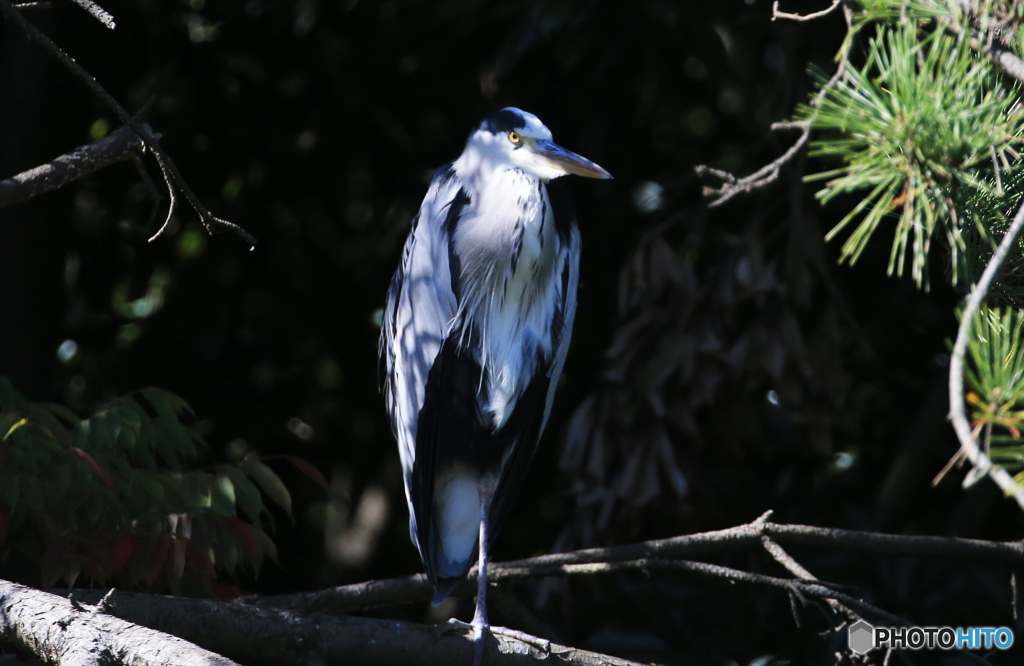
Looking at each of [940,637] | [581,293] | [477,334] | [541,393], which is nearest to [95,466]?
[477,334]

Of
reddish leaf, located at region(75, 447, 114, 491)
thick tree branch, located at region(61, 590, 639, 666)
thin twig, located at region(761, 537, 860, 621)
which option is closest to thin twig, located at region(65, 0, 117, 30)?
reddish leaf, located at region(75, 447, 114, 491)

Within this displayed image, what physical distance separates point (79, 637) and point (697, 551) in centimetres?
103

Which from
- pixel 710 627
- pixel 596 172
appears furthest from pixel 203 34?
pixel 710 627

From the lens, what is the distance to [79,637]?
3.87ft

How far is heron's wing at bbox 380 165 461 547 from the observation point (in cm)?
196

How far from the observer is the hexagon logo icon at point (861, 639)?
5.51 ft

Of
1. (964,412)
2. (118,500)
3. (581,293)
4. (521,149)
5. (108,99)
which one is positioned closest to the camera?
(964,412)

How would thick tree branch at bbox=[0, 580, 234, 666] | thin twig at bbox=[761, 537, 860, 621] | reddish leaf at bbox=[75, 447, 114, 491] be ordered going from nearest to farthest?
1. thick tree branch at bbox=[0, 580, 234, 666]
2. reddish leaf at bbox=[75, 447, 114, 491]
3. thin twig at bbox=[761, 537, 860, 621]

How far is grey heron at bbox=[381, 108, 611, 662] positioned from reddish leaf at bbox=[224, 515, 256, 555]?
367 mm

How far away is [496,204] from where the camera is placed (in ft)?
6.44

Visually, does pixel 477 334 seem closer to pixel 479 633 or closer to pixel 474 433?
pixel 474 433

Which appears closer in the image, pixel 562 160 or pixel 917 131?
pixel 917 131

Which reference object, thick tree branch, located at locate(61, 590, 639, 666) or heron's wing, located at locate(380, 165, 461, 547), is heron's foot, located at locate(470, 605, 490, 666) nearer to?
thick tree branch, located at locate(61, 590, 639, 666)

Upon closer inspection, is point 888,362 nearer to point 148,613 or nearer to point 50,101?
point 148,613
